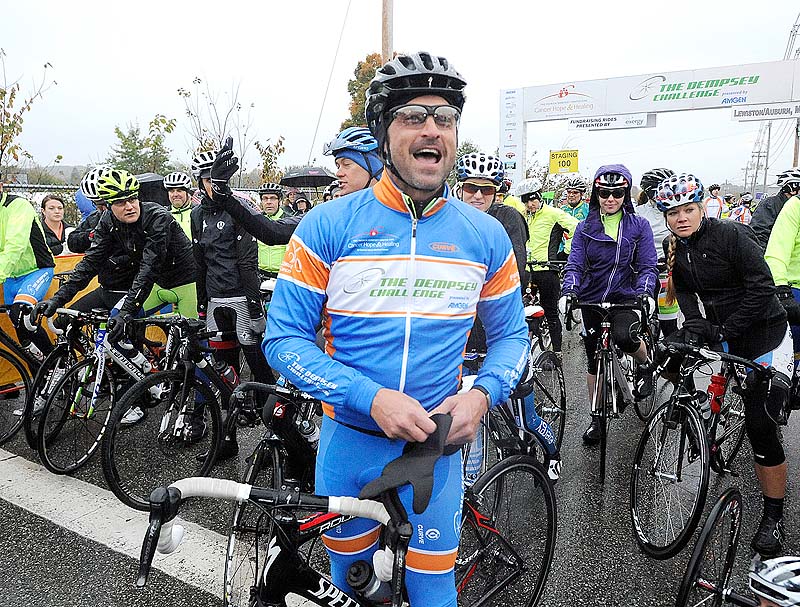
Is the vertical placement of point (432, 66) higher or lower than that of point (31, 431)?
higher

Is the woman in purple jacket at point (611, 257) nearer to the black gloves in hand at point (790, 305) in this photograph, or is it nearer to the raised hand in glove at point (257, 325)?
the black gloves in hand at point (790, 305)

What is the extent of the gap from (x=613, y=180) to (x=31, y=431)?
5.05m

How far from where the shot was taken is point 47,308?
15.0ft

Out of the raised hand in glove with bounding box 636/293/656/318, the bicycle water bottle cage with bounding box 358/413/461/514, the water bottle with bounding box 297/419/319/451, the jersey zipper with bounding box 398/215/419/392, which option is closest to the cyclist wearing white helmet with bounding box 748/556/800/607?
the bicycle water bottle cage with bounding box 358/413/461/514

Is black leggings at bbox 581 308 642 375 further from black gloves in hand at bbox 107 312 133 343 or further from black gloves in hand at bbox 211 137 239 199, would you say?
black gloves in hand at bbox 107 312 133 343

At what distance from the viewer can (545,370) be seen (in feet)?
16.4

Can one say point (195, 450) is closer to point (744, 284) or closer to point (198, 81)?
point (744, 284)

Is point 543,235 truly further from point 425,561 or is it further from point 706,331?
point 425,561

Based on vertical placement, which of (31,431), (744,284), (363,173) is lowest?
(31,431)

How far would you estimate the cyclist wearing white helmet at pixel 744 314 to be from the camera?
3.40 metres

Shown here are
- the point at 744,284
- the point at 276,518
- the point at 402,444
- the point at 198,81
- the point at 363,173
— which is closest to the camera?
the point at 276,518

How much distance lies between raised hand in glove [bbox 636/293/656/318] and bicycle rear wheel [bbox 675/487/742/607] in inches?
93.9

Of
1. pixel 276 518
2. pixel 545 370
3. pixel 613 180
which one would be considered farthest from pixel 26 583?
pixel 613 180

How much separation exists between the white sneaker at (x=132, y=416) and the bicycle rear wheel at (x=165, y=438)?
3 centimetres
